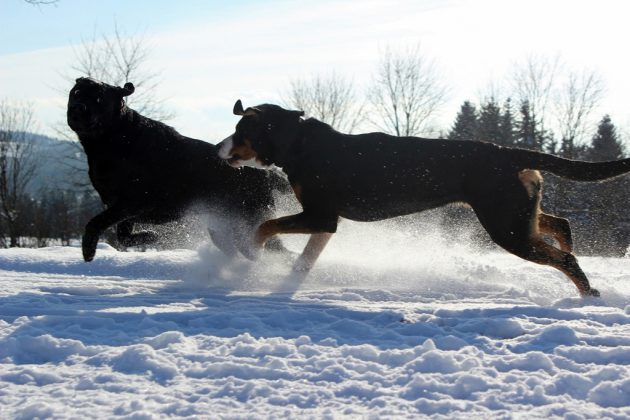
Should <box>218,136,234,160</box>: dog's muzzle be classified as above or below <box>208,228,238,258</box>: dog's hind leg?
above

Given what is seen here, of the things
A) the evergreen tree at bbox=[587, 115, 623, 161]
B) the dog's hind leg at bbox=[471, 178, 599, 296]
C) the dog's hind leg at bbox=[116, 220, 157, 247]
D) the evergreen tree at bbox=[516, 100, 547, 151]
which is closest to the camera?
the dog's hind leg at bbox=[471, 178, 599, 296]

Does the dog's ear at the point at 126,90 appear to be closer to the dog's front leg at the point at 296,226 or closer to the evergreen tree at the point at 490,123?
the dog's front leg at the point at 296,226

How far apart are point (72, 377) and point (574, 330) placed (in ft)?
9.30

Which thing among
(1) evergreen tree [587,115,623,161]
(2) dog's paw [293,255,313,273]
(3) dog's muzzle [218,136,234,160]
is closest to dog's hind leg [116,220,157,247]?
(3) dog's muzzle [218,136,234,160]

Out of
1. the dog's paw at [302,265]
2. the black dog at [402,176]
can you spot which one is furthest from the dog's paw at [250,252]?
the black dog at [402,176]

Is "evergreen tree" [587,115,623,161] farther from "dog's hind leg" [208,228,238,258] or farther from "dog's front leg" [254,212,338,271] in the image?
"dog's front leg" [254,212,338,271]

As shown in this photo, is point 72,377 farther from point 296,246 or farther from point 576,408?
point 296,246

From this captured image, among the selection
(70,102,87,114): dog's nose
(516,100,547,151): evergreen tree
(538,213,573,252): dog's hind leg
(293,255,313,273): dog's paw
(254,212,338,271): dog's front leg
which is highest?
(516,100,547,151): evergreen tree

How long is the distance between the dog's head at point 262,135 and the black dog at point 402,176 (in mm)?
10

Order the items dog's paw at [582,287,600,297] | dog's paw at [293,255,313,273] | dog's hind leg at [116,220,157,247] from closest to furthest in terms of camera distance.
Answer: dog's paw at [582,287,600,297] → dog's paw at [293,255,313,273] → dog's hind leg at [116,220,157,247]

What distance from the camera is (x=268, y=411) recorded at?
103 inches

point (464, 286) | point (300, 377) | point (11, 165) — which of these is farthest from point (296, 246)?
point (11, 165)

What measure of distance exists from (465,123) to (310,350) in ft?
170

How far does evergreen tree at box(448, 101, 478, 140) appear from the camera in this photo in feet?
154
